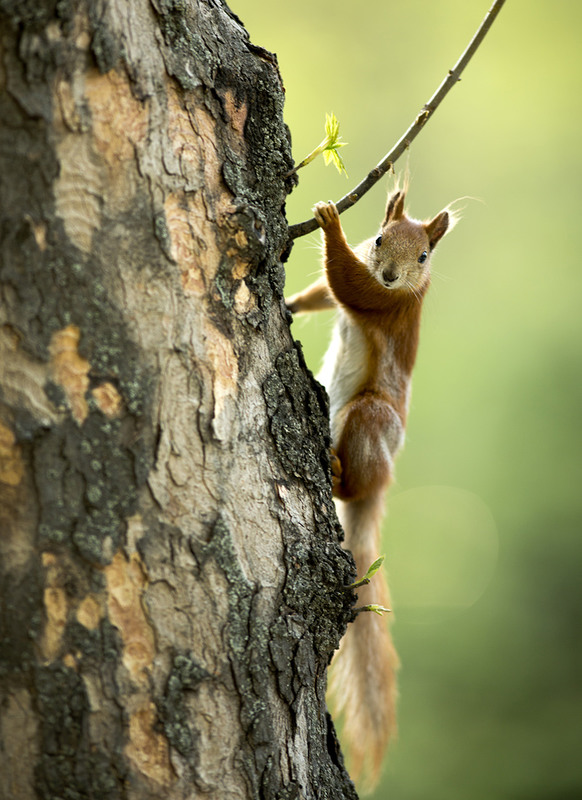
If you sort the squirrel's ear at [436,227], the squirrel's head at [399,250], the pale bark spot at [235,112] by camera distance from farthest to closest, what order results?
the squirrel's ear at [436,227], the squirrel's head at [399,250], the pale bark spot at [235,112]

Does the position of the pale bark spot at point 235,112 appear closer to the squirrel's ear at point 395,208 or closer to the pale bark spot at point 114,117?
the pale bark spot at point 114,117

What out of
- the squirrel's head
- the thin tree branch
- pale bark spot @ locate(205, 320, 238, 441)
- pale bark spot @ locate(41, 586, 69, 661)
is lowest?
pale bark spot @ locate(41, 586, 69, 661)

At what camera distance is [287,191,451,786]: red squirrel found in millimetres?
1672

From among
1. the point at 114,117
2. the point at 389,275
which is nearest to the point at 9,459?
the point at 114,117

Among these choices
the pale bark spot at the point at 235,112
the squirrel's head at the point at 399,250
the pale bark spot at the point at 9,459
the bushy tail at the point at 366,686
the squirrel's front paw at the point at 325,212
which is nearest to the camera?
the pale bark spot at the point at 9,459

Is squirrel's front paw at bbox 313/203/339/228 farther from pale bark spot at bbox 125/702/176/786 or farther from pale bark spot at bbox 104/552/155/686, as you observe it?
pale bark spot at bbox 125/702/176/786

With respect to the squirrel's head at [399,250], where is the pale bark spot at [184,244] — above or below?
below

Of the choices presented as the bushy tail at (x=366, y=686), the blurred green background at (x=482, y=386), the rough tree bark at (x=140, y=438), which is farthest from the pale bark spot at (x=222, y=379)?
the blurred green background at (x=482, y=386)

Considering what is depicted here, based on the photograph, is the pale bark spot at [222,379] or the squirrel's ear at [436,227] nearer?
the pale bark spot at [222,379]

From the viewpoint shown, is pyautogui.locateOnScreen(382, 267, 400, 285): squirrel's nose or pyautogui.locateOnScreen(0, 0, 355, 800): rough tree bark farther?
pyautogui.locateOnScreen(382, 267, 400, 285): squirrel's nose

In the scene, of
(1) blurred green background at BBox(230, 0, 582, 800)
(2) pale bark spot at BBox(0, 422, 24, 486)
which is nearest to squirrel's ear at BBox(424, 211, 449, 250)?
(2) pale bark spot at BBox(0, 422, 24, 486)

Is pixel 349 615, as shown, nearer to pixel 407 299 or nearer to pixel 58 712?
pixel 58 712

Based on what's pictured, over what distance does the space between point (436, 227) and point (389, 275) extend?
259 mm

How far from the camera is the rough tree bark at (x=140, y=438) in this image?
32.5 inches
